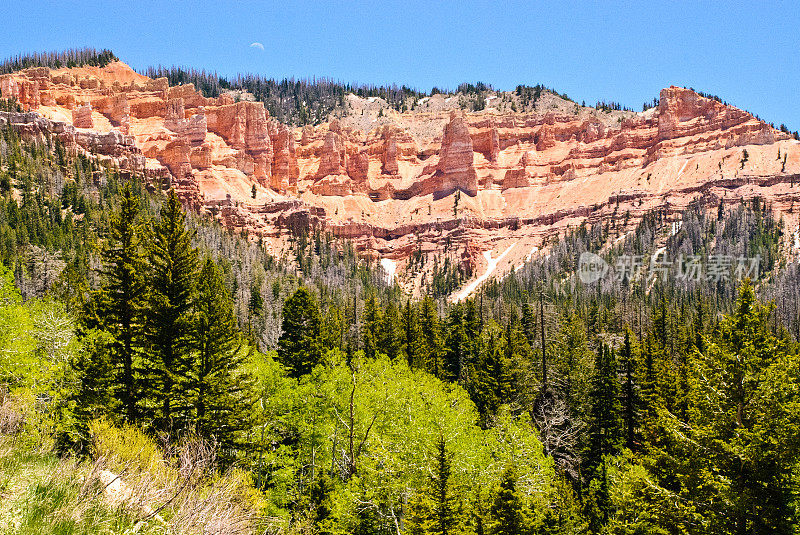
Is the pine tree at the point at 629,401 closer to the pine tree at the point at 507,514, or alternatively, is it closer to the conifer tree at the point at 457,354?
the conifer tree at the point at 457,354

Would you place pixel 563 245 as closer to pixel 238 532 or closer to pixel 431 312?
pixel 431 312

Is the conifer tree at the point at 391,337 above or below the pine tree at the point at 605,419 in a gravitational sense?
above

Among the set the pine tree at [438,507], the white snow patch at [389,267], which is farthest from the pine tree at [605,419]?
the white snow patch at [389,267]

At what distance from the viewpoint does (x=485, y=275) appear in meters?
173

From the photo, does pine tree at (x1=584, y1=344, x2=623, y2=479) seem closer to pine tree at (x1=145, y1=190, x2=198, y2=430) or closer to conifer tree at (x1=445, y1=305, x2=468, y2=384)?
conifer tree at (x1=445, y1=305, x2=468, y2=384)

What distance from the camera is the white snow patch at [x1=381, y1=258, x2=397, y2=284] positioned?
18056 centimetres

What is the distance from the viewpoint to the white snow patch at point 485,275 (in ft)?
521

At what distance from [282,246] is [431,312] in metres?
117

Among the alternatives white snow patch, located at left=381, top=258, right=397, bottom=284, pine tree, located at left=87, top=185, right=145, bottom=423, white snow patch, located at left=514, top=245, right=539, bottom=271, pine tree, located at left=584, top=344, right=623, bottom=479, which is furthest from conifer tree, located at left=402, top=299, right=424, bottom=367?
white snow patch, located at left=381, top=258, right=397, bottom=284

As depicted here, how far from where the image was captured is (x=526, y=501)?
70.9ft

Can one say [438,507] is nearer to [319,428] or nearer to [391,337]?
[319,428]

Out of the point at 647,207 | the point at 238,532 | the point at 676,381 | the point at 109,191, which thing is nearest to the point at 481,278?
the point at 647,207

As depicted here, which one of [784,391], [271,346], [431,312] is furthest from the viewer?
[271,346]

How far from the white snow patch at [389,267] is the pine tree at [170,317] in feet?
508
